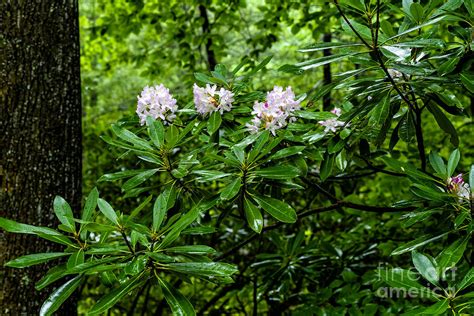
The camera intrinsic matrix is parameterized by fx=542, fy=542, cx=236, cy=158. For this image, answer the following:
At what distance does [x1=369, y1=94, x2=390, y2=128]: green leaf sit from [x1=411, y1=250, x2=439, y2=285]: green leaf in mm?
380

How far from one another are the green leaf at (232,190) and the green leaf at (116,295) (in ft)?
0.94

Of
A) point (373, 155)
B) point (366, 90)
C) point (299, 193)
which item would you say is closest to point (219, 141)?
point (366, 90)

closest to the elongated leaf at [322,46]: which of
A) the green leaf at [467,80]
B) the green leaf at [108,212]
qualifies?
the green leaf at [467,80]

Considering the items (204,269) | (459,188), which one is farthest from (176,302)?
(459,188)

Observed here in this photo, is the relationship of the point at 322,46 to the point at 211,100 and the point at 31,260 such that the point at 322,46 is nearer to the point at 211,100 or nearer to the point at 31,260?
the point at 211,100

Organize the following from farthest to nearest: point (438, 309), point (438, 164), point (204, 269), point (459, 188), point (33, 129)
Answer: point (33, 129), point (438, 164), point (459, 188), point (204, 269), point (438, 309)

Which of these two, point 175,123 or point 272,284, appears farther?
point 272,284

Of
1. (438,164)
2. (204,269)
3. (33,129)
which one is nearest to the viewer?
(204,269)

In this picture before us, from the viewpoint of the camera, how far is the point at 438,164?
1.51 m

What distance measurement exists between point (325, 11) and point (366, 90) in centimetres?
205

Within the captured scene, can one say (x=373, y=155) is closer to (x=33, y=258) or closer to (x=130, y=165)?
(x=33, y=258)

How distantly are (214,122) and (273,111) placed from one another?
18 cm

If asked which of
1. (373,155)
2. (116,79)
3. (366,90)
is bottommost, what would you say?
(116,79)

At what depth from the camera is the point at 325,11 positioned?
3404 millimetres
